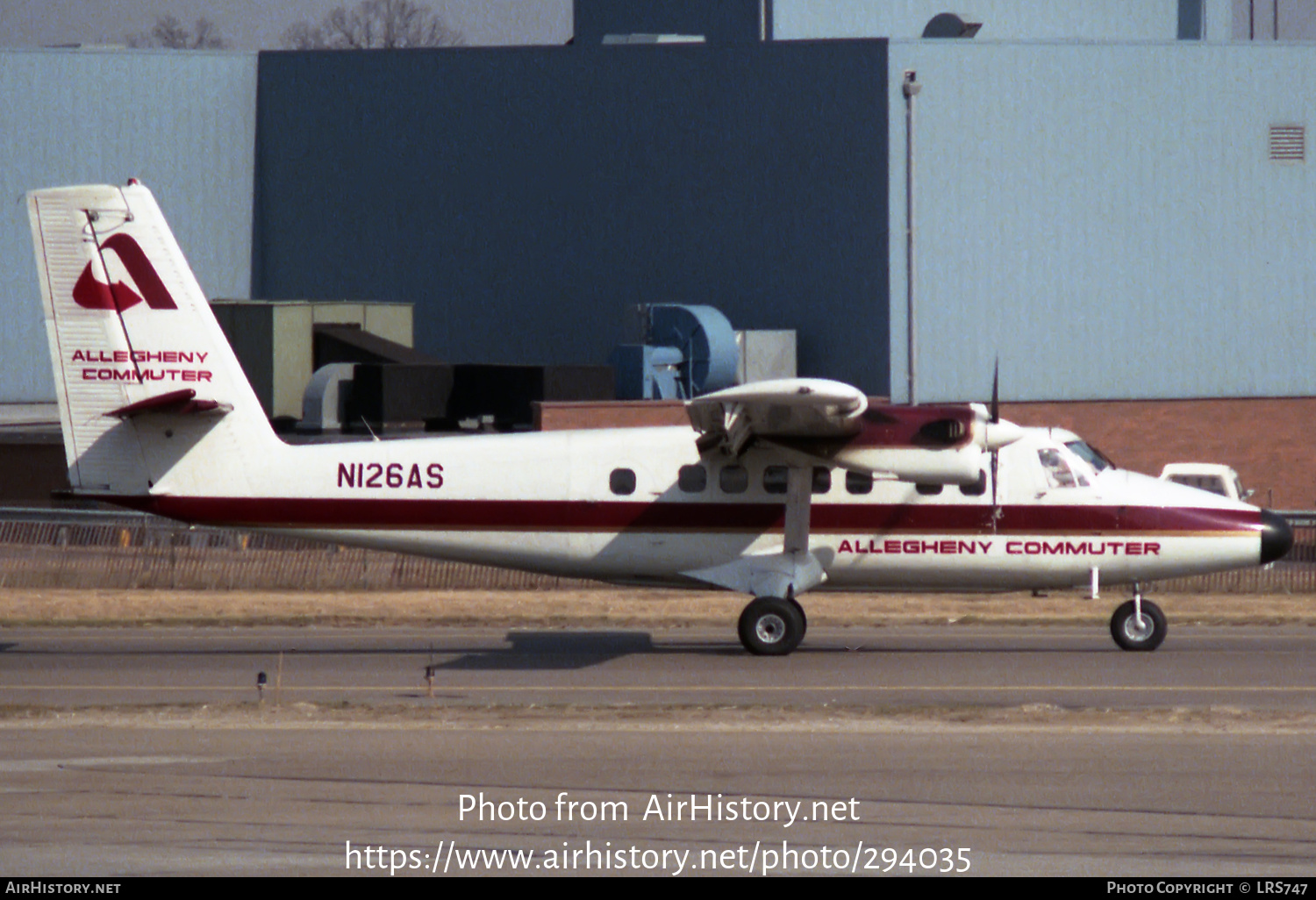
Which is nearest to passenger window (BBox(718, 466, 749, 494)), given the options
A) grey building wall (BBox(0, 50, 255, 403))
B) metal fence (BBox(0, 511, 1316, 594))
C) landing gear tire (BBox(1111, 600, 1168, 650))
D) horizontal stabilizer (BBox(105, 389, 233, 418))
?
landing gear tire (BBox(1111, 600, 1168, 650))

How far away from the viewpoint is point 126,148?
49094 mm

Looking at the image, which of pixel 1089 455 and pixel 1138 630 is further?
pixel 1089 455

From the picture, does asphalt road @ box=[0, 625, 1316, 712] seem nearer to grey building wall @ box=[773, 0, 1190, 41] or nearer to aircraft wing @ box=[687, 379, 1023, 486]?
aircraft wing @ box=[687, 379, 1023, 486]

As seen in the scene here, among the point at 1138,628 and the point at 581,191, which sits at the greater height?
the point at 581,191

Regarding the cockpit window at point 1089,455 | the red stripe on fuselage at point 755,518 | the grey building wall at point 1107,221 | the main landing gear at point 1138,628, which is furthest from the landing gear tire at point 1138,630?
A: the grey building wall at point 1107,221

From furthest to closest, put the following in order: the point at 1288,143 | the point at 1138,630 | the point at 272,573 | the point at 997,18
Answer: the point at 997,18 < the point at 1288,143 < the point at 272,573 < the point at 1138,630

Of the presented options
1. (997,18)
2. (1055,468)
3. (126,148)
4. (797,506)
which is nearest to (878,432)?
(797,506)

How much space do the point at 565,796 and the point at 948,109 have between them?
104 feet

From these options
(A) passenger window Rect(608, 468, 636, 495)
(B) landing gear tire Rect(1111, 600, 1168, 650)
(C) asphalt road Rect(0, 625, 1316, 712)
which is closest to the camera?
(C) asphalt road Rect(0, 625, 1316, 712)

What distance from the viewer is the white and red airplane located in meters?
19.1

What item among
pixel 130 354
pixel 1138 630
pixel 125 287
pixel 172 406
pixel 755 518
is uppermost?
pixel 125 287

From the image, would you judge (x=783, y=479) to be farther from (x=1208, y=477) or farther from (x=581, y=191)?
(x=581, y=191)

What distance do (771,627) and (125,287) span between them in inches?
330

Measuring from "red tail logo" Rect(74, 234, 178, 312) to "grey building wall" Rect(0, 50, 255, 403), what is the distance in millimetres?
30532
